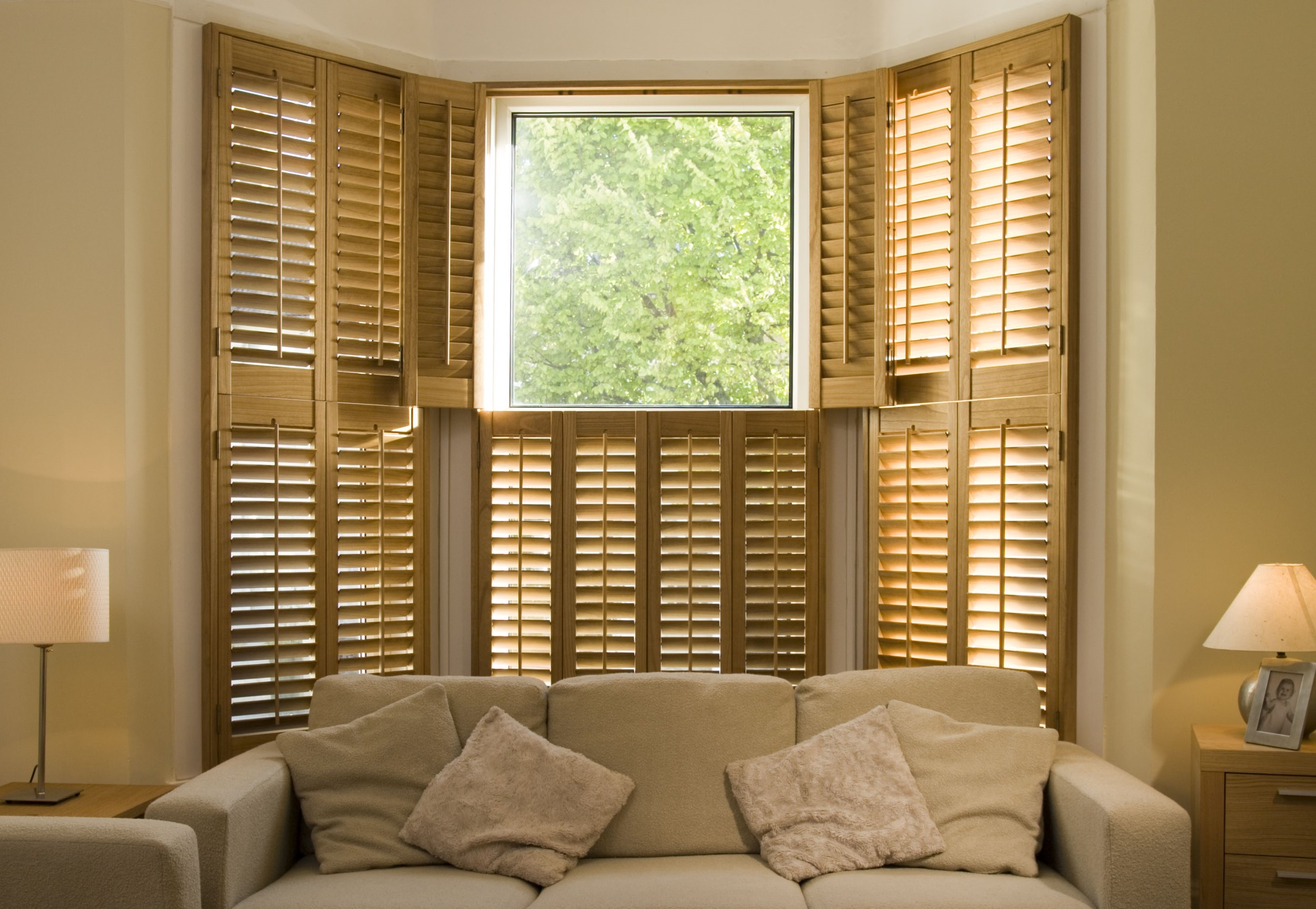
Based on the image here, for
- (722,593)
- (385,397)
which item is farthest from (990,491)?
(385,397)

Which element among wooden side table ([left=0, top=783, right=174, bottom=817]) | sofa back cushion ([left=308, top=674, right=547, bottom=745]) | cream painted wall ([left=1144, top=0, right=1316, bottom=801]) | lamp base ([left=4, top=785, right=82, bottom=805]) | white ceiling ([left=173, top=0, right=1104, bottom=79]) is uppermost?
white ceiling ([left=173, top=0, right=1104, bottom=79])

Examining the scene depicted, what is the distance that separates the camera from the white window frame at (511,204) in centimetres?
383

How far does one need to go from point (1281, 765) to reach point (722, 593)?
1.69 meters

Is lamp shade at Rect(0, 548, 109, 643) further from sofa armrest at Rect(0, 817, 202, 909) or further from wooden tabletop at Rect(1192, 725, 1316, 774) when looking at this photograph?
wooden tabletop at Rect(1192, 725, 1316, 774)

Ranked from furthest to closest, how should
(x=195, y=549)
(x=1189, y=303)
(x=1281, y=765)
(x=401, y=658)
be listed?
1. (x=401, y=658)
2. (x=195, y=549)
3. (x=1189, y=303)
4. (x=1281, y=765)

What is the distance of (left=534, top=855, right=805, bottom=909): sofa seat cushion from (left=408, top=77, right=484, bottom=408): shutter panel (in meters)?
1.71

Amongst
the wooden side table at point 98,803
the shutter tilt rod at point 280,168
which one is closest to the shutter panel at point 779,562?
the shutter tilt rod at point 280,168

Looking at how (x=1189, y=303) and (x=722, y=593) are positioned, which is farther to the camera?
(x=722, y=593)

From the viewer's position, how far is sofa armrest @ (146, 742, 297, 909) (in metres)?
2.39

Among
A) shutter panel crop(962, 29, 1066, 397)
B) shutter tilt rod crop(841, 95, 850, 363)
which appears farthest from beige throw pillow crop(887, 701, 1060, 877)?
shutter tilt rod crop(841, 95, 850, 363)

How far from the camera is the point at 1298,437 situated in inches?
118

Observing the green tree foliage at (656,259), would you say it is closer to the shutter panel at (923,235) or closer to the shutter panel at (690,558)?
the shutter panel at (690,558)

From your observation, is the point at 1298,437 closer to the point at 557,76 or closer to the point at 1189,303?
the point at 1189,303

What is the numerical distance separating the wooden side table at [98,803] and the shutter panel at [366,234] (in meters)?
1.29
